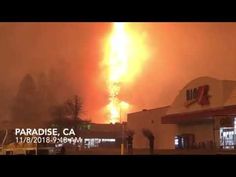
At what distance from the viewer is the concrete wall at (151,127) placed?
10.3 m

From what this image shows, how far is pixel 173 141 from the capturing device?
1094 centimetres

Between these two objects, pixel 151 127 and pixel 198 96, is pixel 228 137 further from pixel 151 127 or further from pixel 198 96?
pixel 198 96

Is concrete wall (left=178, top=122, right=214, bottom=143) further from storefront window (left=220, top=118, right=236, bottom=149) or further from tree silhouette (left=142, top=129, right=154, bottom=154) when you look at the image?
tree silhouette (left=142, top=129, right=154, bottom=154)

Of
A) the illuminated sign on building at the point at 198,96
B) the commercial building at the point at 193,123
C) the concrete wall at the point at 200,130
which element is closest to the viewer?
the commercial building at the point at 193,123

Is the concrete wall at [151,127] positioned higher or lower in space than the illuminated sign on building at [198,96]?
lower

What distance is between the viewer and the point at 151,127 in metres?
10.9

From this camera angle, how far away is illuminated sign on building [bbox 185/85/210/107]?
12320 mm

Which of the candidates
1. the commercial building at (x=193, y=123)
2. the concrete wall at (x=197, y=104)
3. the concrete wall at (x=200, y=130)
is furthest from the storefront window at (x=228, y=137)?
the concrete wall at (x=197, y=104)

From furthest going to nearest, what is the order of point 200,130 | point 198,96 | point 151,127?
point 198,96, point 200,130, point 151,127

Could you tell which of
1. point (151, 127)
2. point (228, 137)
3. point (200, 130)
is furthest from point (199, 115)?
point (151, 127)

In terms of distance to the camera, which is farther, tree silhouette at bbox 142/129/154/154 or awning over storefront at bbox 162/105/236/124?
awning over storefront at bbox 162/105/236/124

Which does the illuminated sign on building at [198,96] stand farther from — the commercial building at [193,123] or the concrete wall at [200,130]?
the concrete wall at [200,130]

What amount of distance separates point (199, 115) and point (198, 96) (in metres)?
0.64

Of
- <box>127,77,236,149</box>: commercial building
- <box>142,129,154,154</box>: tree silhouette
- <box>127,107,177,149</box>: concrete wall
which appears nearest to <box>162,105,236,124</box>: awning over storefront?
<box>127,77,236,149</box>: commercial building
